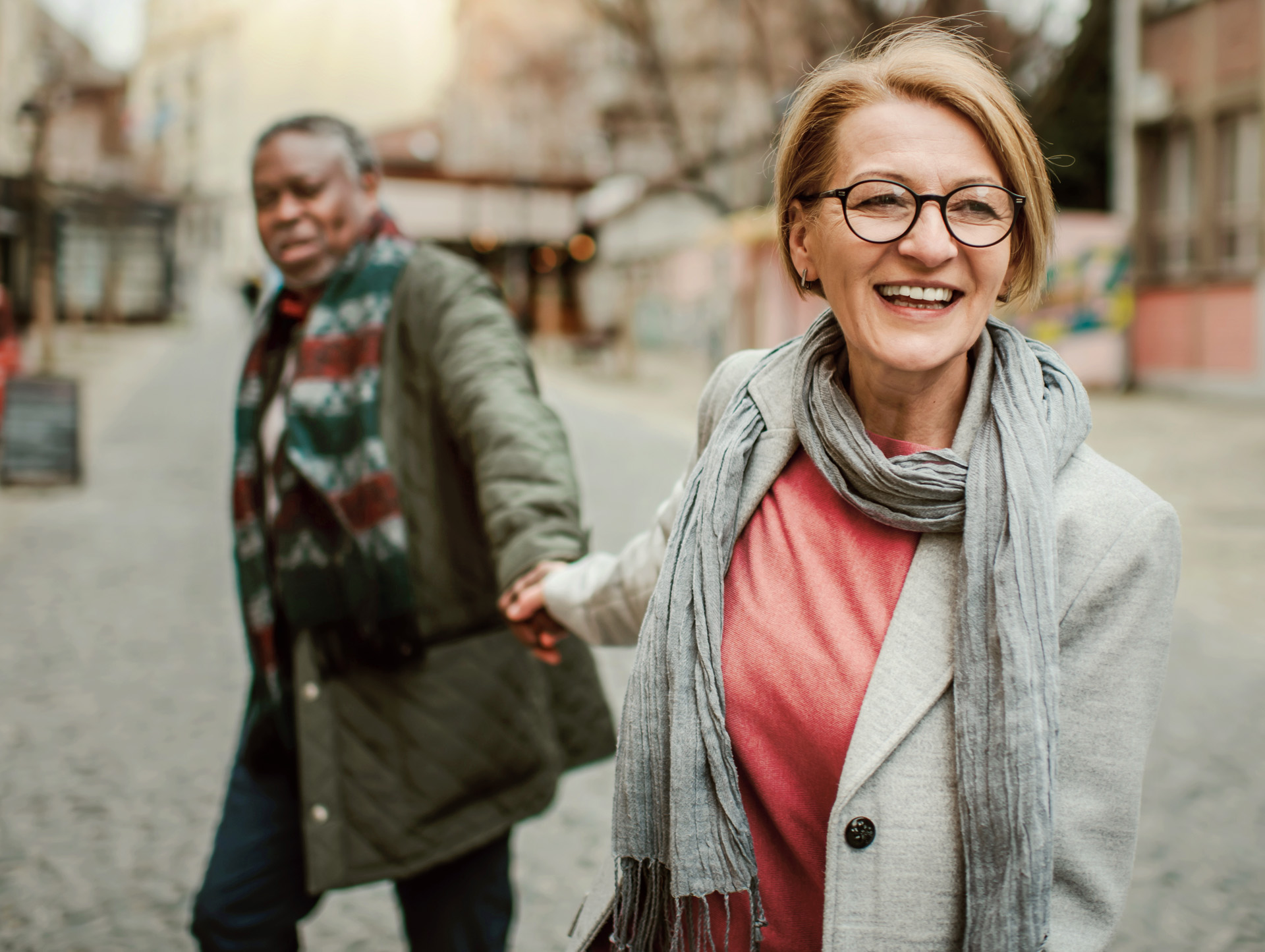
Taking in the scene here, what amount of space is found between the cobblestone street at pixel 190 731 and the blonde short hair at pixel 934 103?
7.63 feet

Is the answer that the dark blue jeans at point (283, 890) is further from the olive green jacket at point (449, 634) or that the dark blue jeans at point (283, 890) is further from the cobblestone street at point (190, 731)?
the cobblestone street at point (190, 731)

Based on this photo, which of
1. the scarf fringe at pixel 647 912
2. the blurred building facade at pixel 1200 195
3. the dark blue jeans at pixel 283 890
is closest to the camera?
the scarf fringe at pixel 647 912

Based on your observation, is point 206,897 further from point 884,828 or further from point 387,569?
point 884,828

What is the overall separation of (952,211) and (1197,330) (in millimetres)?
18235

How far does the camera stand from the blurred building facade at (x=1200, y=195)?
55.3 ft

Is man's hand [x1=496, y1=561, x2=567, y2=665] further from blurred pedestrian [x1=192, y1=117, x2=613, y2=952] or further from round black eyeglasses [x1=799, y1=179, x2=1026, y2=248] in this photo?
round black eyeglasses [x1=799, y1=179, x2=1026, y2=248]

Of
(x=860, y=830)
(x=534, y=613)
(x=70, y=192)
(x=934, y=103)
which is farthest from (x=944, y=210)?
(x=70, y=192)

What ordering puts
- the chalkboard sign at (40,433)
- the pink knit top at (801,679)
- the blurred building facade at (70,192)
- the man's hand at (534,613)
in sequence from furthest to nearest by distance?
the blurred building facade at (70,192)
the chalkboard sign at (40,433)
the man's hand at (534,613)
the pink knit top at (801,679)

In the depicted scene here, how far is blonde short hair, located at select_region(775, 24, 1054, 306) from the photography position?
5.11 ft

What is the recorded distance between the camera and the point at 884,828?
4.81ft

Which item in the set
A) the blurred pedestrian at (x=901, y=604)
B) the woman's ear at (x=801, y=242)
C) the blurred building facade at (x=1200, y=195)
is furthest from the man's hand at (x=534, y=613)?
the blurred building facade at (x=1200, y=195)

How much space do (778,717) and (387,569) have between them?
90 centimetres

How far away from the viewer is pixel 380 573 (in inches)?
86.0

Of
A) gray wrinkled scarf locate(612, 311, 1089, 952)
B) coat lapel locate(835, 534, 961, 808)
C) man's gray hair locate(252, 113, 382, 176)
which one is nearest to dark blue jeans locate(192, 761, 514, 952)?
gray wrinkled scarf locate(612, 311, 1089, 952)
